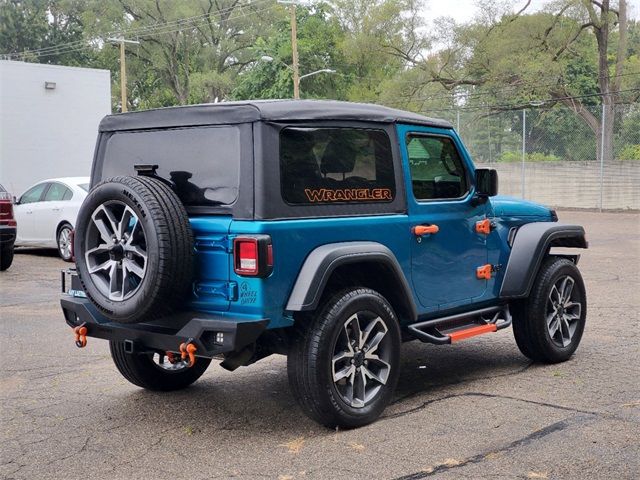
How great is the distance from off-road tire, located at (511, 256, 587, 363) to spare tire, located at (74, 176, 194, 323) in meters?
3.01

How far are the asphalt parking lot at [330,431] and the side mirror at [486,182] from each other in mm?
1417

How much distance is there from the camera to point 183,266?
15.7 feet

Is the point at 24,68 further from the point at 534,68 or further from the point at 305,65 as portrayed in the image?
the point at 305,65

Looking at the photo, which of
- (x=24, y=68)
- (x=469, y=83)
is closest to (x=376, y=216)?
(x=24, y=68)

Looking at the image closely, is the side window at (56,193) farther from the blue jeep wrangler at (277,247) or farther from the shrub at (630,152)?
the shrub at (630,152)

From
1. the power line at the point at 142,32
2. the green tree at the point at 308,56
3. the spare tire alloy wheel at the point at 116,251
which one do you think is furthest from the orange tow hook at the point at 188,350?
the power line at the point at 142,32

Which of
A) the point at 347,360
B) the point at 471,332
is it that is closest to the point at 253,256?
the point at 347,360

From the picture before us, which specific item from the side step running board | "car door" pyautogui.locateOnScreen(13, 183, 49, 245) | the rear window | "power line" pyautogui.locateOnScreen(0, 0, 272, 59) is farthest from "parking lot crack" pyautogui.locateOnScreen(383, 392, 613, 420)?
"power line" pyautogui.locateOnScreen(0, 0, 272, 59)

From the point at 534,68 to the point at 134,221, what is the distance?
115 ft

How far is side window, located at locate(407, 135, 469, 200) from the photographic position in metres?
5.95

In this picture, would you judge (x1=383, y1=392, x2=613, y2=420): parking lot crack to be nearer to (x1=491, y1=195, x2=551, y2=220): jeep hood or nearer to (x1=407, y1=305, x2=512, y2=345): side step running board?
(x1=407, y1=305, x2=512, y2=345): side step running board

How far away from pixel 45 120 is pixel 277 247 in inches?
933

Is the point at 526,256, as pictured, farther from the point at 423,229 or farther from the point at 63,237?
the point at 63,237

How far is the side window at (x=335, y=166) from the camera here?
509 centimetres
